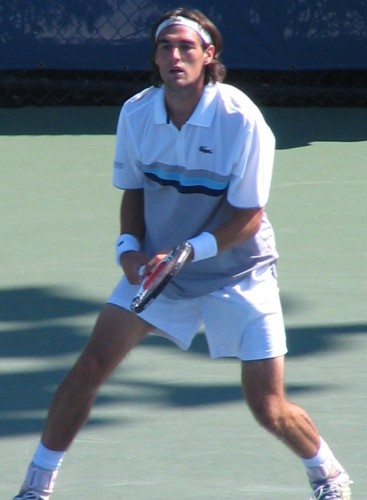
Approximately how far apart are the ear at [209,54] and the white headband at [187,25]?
0.02m

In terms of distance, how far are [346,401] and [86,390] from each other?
144 centimetres

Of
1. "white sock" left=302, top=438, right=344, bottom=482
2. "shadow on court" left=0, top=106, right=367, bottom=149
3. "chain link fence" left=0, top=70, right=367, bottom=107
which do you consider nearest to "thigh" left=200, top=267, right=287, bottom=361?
"white sock" left=302, top=438, right=344, bottom=482

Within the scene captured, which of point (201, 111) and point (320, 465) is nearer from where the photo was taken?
point (201, 111)

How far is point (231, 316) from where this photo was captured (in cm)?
396

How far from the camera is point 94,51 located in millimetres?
10859

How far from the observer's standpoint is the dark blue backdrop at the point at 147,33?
1076 cm

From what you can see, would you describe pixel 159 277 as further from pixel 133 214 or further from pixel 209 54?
pixel 209 54

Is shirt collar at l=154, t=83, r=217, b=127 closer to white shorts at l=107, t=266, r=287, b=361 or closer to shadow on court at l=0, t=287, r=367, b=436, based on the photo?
white shorts at l=107, t=266, r=287, b=361

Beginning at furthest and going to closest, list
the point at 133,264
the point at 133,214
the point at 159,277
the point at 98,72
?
the point at 98,72, the point at 133,214, the point at 133,264, the point at 159,277

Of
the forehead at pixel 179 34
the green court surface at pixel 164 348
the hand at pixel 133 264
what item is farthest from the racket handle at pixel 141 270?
the green court surface at pixel 164 348

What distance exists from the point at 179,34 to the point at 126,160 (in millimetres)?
421

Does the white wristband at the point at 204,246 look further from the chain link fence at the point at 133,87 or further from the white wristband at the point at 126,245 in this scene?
the chain link fence at the point at 133,87

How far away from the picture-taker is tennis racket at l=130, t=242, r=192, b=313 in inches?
145

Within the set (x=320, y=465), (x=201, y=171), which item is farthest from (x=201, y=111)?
(x=320, y=465)
